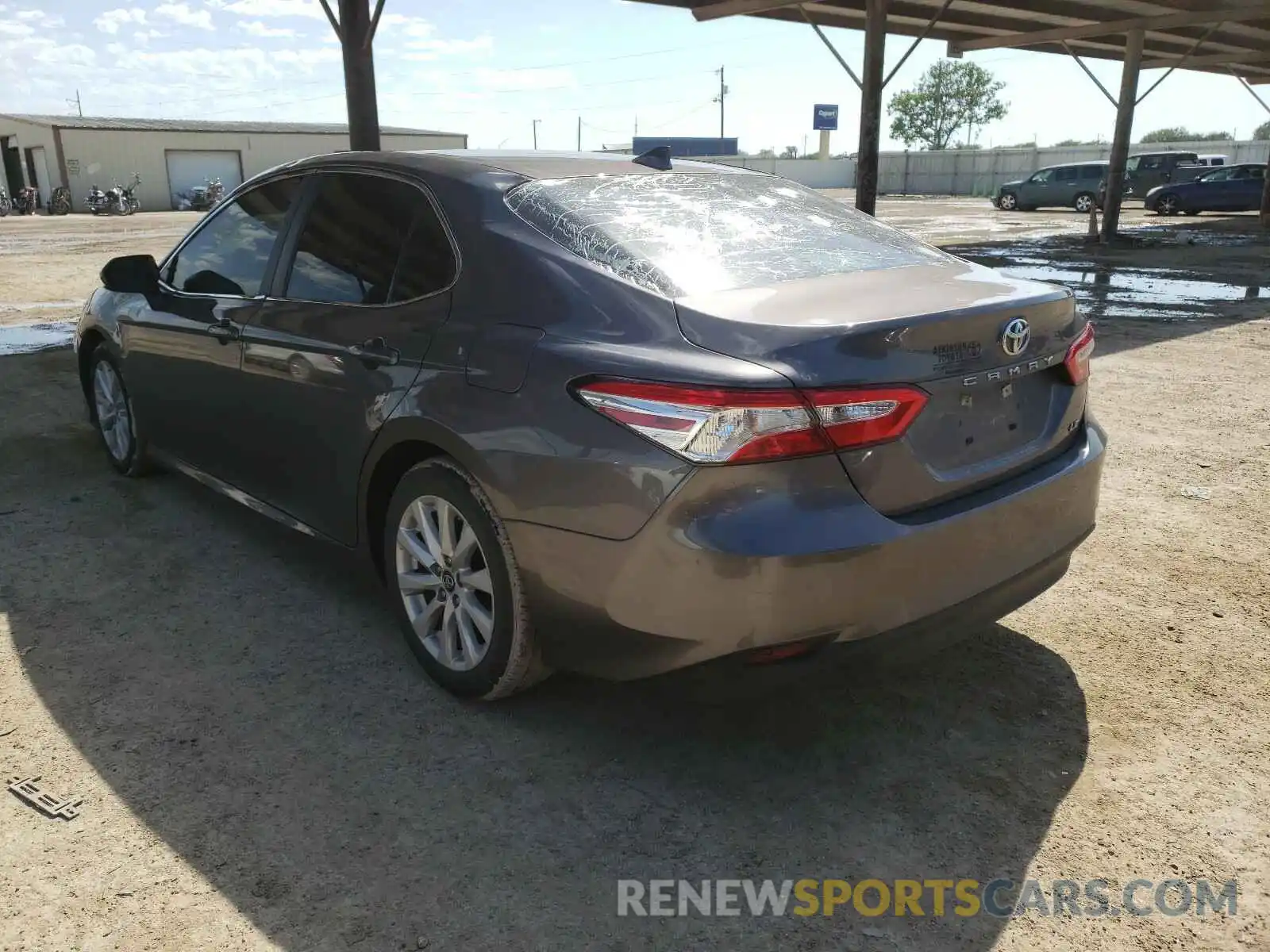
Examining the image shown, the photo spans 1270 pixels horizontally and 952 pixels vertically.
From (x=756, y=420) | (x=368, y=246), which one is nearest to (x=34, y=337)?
(x=368, y=246)

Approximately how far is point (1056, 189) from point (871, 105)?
21.6 m

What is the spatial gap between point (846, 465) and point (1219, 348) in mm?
7697

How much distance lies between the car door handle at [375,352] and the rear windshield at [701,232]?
557 millimetres

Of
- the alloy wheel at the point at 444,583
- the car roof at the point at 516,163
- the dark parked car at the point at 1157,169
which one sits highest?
the dark parked car at the point at 1157,169

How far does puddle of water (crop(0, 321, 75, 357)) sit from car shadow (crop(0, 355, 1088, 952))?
19.3 feet

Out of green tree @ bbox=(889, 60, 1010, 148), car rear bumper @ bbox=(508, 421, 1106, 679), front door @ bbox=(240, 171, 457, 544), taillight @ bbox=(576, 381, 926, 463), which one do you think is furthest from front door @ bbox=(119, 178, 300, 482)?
green tree @ bbox=(889, 60, 1010, 148)

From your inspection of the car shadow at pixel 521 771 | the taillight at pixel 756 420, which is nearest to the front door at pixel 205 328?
the car shadow at pixel 521 771

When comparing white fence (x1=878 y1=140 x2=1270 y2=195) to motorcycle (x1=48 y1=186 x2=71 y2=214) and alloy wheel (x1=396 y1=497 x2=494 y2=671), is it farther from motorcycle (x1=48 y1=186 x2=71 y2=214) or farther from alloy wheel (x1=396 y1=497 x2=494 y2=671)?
alloy wheel (x1=396 y1=497 x2=494 y2=671)

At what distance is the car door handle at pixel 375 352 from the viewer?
2938mm

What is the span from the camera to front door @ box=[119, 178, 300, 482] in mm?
3740

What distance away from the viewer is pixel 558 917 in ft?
7.00

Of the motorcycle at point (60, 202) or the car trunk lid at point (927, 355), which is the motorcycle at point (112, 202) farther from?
the car trunk lid at point (927, 355)

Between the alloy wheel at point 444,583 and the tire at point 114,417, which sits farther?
the tire at point 114,417

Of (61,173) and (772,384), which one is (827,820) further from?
(61,173)
